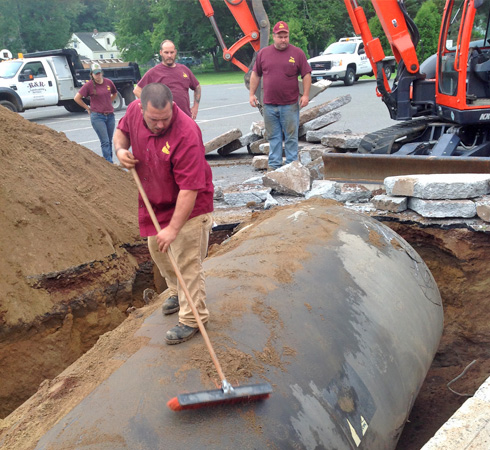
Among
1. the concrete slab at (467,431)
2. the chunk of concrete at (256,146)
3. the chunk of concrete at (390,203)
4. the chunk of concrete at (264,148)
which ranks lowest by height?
the chunk of concrete at (256,146)

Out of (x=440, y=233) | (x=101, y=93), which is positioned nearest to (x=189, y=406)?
(x=440, y=233)

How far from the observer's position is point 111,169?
6738 mm

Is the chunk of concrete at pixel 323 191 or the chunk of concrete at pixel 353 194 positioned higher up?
the chunk of concrete at pixel 323 191

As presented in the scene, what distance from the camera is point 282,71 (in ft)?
24.9

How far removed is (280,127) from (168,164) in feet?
18.0

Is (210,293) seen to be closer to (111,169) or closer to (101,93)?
(111,169)

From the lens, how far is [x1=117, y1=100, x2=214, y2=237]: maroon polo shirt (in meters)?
2.80

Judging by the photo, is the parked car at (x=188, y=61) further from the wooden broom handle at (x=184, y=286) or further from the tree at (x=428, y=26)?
the wooden broom handle at (x=184, y=286)

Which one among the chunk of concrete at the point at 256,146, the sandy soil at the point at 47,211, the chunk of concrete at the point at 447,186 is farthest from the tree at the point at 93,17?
the chunk of concrete at the point at 447,186

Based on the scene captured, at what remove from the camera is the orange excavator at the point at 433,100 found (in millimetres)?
7273

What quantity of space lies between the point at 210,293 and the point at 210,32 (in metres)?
46.5

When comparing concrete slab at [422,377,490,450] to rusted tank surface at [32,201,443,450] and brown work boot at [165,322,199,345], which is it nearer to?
rusted tank surface at [32,201,443,450]

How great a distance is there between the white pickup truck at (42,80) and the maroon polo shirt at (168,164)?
1694cm

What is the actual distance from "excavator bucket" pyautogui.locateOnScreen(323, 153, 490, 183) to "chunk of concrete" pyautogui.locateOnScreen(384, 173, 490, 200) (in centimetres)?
90
